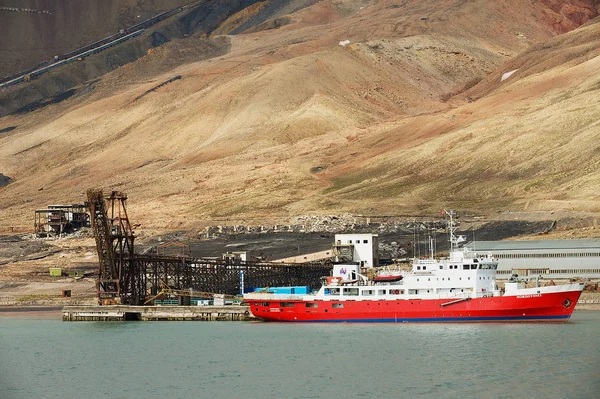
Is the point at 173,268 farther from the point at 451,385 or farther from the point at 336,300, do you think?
the point at 451,385

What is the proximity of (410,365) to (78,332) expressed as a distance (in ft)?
117

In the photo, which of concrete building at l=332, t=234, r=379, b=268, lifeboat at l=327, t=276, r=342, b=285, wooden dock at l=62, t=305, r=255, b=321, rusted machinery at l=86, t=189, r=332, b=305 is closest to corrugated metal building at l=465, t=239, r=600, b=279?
concrete building at l=332, t=234, r=379, b=268

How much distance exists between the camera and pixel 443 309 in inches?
4200

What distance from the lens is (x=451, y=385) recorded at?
2977 inches

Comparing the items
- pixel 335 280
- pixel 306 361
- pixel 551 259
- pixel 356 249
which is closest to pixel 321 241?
pixel 356 249

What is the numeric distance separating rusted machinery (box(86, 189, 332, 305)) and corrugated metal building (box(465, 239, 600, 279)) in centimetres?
1913

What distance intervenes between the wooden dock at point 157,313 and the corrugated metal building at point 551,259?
2685 centimetres

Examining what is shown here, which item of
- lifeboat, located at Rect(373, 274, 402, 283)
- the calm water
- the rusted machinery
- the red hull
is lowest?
the calm water

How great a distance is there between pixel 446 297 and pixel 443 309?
101cm

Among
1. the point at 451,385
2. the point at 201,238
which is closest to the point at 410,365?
the point at 451,385

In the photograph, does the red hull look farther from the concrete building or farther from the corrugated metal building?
the concrete building

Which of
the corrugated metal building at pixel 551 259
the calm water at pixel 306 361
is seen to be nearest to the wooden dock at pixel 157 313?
the calm water at pixel 306 361

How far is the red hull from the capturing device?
346 feet

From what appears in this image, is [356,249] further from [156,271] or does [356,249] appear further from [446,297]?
[446,297]
